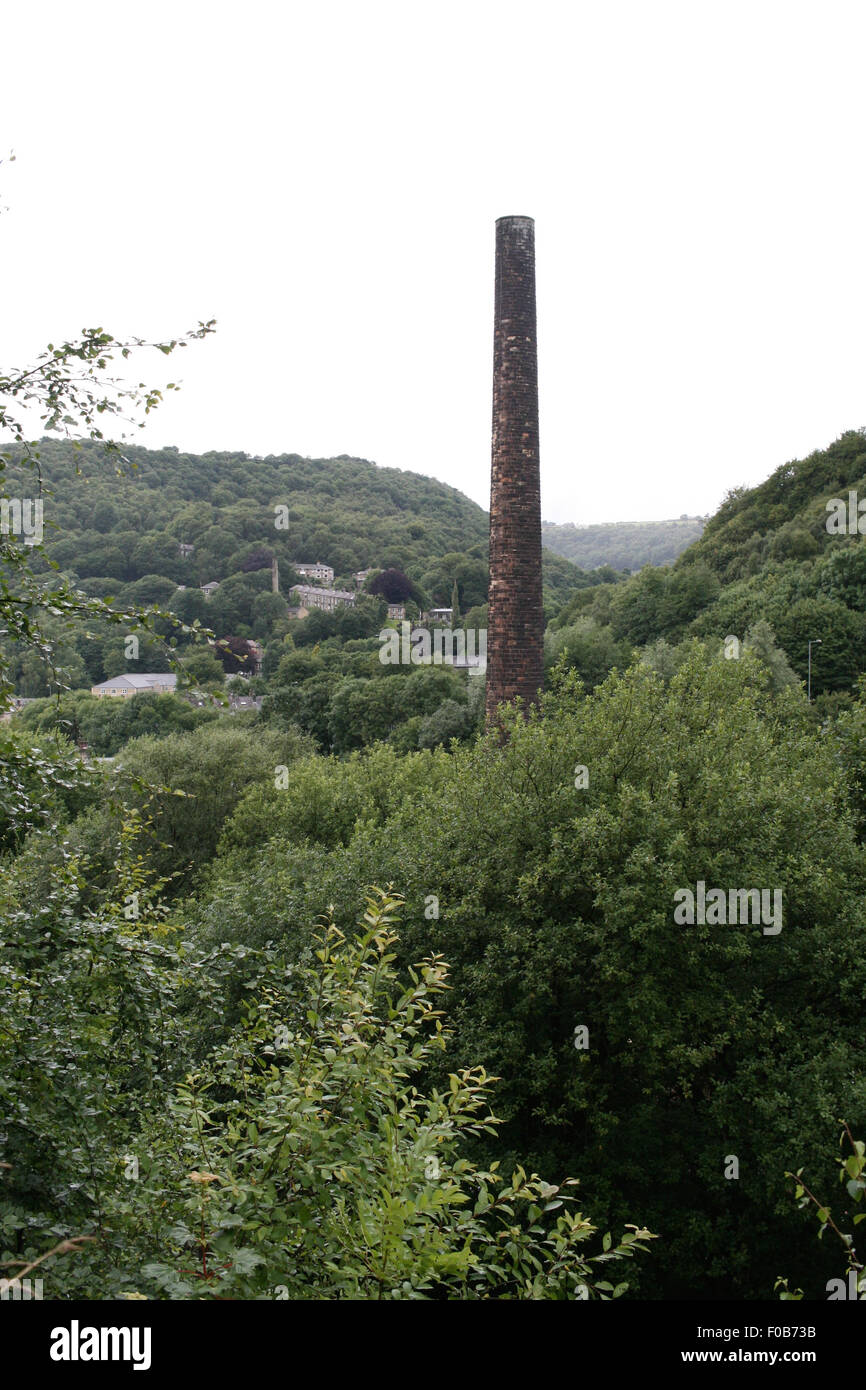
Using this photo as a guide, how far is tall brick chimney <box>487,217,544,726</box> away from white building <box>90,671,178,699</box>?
44.0 meters

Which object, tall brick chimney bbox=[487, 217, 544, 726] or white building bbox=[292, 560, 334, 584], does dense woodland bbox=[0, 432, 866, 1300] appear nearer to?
tall brick chimney bbox=[487, 217, 544, 726]

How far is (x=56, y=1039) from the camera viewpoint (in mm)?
5203

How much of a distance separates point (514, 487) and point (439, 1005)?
13304 mm

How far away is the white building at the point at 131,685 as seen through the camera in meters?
64.6

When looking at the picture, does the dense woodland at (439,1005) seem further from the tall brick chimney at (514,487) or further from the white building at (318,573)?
the white building at (318,573)

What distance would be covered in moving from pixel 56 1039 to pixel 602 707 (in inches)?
473

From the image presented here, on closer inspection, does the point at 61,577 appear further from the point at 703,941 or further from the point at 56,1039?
the point at 703,941

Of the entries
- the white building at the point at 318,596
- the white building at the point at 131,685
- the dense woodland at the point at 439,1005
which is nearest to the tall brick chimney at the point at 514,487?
the dense woodland at the point at 439,1005

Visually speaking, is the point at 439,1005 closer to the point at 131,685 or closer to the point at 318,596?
the point at 131,685

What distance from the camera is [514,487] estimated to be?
74.6ft

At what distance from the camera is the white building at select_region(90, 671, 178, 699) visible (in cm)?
6462

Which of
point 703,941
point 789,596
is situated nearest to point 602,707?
point 703,941

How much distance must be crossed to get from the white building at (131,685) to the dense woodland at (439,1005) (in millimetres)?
32557

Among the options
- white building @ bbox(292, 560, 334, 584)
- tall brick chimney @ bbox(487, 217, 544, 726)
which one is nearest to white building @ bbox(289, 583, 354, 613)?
white building @ bbox(292, 560, 334, 584)
